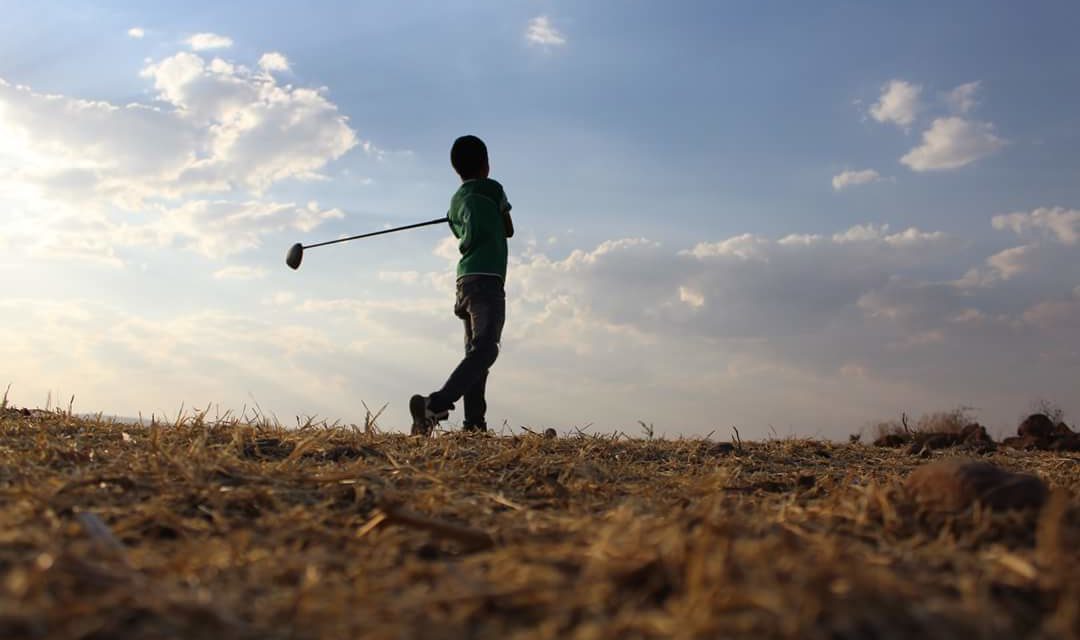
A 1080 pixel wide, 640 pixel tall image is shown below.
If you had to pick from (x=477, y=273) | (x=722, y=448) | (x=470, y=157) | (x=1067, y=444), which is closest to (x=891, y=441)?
(x=1067, y=444)

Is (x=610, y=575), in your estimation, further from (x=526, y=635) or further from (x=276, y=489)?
(x=276, y=489)

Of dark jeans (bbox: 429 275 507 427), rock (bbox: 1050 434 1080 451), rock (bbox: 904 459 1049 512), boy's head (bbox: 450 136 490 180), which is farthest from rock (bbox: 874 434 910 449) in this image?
rock (bbox: 904 459 1049 512)

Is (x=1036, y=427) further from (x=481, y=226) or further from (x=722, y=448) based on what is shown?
(x=481, y=226)

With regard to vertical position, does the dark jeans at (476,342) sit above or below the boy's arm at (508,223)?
below

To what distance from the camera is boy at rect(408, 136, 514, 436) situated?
6473 millimetres

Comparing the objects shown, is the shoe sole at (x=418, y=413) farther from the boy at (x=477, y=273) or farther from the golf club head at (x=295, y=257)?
the golf club head at (x=295, y=257)

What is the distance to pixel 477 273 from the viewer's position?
6711 millimetres

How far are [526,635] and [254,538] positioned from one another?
109 cm

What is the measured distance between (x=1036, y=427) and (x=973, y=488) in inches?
270

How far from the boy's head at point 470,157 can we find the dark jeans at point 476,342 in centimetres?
98

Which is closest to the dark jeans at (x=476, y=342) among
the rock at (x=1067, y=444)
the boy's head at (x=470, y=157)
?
the boy's head at (x=470, y=157)

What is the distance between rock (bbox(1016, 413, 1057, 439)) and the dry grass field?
6031 millimetres

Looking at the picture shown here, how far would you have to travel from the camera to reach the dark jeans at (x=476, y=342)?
636cm

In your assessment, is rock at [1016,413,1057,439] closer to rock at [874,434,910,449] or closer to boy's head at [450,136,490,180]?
rock at [874,434,910,449]
